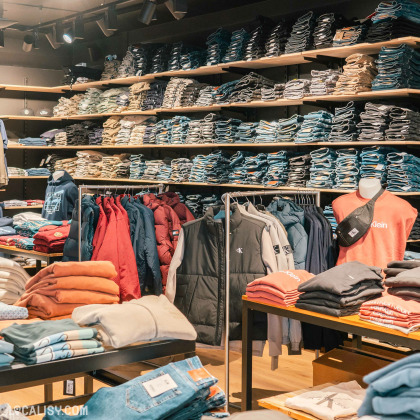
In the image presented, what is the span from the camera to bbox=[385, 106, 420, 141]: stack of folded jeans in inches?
207

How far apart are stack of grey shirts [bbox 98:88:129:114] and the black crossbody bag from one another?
5007mm

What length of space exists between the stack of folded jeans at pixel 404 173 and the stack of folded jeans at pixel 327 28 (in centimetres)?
130

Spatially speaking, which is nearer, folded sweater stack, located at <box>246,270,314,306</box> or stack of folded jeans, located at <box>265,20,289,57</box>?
folded sweater stack, located at <box>246,270,314,306</box>

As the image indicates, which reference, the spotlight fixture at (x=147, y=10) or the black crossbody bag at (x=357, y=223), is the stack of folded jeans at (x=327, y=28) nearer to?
the spotlight fixture at (x=147, y=10)

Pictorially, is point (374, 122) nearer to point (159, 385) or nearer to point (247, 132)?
point (247, 132)

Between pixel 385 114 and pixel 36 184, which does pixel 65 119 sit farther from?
pixel 385 114

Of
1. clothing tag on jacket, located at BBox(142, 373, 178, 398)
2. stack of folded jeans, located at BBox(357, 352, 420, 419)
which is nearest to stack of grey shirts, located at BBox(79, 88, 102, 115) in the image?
clothing tag on jacket, located at BBox(142, 373, 178, 398)

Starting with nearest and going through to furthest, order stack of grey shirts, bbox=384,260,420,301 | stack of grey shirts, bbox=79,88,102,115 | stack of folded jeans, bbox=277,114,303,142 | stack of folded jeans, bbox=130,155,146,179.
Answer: stack of grey shirts, bbox=384,260,420,301 < stack of folded jeans, bbox=277,114,303,142 < stack of folded jeans, bbox=130,155,146,179 < stack of grey shirts, bbox=79,88,102,115

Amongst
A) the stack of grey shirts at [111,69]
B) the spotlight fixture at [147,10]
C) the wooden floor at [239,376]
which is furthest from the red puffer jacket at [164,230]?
the stack of grey shirts at [111,69]

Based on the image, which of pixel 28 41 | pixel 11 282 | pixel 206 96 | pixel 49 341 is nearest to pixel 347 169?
pixel 206 96

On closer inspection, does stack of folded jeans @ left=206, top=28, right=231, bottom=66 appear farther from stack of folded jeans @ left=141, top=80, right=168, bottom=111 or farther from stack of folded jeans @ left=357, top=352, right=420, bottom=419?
stack of folded jeans @ left=357, top=352, right=420, bottom=419

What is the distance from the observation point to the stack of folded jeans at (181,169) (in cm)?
730

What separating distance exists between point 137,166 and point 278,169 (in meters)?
2.41

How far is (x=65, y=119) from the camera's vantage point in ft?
32.7
